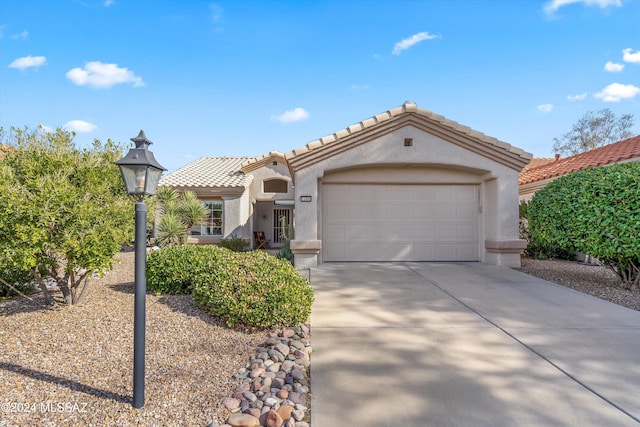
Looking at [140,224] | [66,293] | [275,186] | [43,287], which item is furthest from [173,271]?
[275,186]

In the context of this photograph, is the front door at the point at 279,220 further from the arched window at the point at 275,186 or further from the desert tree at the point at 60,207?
the desert tree at the point at 60,207

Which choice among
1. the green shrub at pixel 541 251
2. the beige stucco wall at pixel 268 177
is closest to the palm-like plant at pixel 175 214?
the beige stucco wall at pixel 268 177

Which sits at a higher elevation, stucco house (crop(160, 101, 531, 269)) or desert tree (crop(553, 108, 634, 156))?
desert tree (crop(553, 108, 634, 156))

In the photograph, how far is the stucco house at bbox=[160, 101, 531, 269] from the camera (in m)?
8.40

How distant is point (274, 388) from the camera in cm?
269

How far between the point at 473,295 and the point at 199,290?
4.77 m

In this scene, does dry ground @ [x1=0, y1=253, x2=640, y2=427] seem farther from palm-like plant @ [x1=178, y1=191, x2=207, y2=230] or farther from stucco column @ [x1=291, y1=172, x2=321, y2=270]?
palm-like plant @ [x1=178, y1=191, x2=207, y2=230]

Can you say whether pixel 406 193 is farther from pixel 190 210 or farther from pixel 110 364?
pixel 190 210

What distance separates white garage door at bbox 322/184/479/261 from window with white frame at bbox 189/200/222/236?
7.64m

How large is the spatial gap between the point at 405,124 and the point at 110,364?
318 inches

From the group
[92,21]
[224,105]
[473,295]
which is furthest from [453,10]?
[92,21]

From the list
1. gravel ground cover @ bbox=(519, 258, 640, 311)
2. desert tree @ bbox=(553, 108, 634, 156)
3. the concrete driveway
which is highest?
desert tree @ bbox=(553, 108, 634, 156)

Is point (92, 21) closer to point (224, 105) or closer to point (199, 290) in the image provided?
point (224, 105)

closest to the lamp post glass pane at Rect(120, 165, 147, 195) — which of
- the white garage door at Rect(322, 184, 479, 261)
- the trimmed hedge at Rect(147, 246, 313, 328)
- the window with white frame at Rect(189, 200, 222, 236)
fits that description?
the trimmed hedge at Rect(147, 246, 313, 328)
